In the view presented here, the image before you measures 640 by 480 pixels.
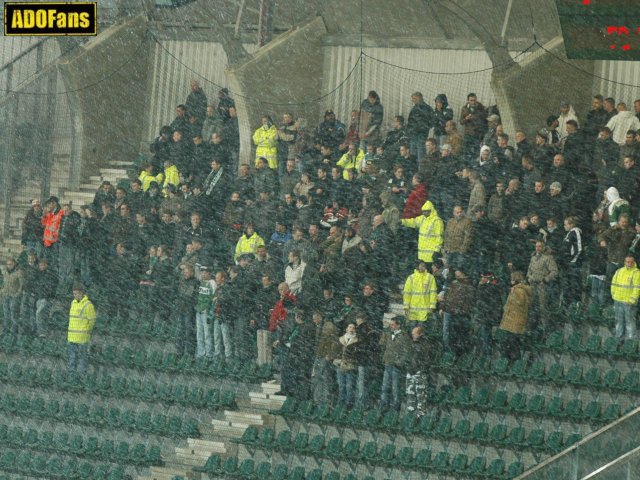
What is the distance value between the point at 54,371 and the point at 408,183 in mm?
6048

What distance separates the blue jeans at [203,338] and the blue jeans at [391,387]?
128 inches

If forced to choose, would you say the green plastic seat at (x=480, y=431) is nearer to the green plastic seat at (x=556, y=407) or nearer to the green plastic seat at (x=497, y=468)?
the green plastic seat at (x=497, y=468)

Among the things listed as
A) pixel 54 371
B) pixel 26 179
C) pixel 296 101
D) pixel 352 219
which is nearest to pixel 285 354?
pixel 352 219

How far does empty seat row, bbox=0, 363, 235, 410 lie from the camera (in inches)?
919

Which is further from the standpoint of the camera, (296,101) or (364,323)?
(296,101)

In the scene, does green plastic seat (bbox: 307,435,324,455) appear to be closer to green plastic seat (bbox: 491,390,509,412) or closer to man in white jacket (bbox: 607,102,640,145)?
green plastic seat (bbox: 491,390,509,412)

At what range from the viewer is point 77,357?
2470 cm

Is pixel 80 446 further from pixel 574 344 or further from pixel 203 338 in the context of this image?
pixel 574 344

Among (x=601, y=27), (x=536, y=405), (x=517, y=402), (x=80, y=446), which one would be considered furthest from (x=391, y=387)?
(x=601, y=27)

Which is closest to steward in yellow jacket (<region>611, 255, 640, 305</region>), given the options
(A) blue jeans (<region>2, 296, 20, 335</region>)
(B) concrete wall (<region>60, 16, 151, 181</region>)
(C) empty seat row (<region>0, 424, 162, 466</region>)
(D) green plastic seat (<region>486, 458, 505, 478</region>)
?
(D) green plastic seat (<region>486, 458, 505, 478</region>)

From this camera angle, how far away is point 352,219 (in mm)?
23484

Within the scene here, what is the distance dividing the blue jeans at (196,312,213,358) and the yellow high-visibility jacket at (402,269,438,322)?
10.8 feet

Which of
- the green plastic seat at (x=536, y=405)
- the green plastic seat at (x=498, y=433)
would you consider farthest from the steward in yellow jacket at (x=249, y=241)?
the green plastic seat at (x=536, y=405)

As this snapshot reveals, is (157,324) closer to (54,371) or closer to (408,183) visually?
(54,371)
